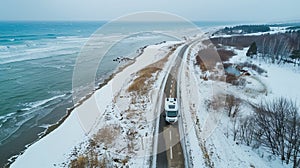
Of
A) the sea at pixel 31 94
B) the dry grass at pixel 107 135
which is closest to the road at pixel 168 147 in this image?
the dry grass at pixel 107 135

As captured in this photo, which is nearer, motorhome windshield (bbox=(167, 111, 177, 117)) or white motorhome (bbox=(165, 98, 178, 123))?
white motorhome (bbox=(165, 98, 178, 123))

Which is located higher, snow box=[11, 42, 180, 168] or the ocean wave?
the ocean wave

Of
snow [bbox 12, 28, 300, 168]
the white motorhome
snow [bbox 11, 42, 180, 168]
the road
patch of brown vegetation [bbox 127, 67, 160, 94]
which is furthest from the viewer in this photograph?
patch of brown vegetation [bbox 127, 67, 160, 94]

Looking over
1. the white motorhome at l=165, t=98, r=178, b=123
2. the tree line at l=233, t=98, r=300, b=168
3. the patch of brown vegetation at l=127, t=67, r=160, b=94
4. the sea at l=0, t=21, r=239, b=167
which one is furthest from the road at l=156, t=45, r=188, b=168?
the sea at l=0, t=21, r=239, b=167

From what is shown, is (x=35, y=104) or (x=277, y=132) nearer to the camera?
(x=277, y=132)

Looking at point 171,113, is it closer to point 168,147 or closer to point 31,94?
point 168,147

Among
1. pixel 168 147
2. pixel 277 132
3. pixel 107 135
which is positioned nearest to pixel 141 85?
pixel 107 135

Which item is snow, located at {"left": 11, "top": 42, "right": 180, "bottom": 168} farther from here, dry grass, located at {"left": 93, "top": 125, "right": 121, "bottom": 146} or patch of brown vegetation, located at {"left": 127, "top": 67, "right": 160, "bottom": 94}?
patch of brown vegetation, located at {"left": 127, "top": 67, "right": 160, "bottom": 94}

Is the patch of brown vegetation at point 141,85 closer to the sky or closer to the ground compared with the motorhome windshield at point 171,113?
closer to the sky

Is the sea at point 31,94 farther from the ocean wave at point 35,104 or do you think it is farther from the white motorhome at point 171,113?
the white motorhome at point 171,113

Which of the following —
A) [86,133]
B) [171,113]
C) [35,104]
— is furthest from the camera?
[35,104]

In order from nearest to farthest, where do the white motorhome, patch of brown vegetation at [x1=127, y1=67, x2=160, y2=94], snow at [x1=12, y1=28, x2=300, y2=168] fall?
1. snow at [x1=12, y1=28, x2=300, y2=168]
2. the white motorhome
3. patch of brown vegetation at [x1=127, y1=67, x2=160, y2=94]
